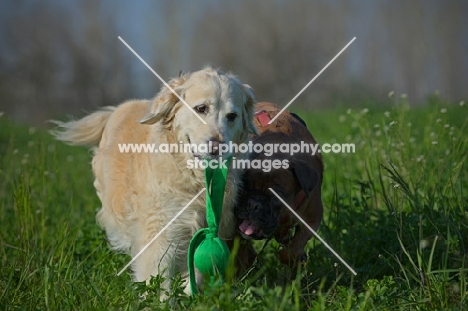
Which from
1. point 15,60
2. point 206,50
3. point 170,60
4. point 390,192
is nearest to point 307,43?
point 206,50

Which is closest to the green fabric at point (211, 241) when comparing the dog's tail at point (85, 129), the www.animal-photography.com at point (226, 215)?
the www.animal-photography.com at point (226, 215)

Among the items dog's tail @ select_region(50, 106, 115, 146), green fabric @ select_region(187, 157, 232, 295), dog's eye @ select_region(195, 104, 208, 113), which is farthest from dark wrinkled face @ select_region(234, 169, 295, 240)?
dog's tail @ select_region(50, 106, 115, 146)

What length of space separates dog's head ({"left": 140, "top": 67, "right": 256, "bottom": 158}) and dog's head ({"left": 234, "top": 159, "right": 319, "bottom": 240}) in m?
0.42

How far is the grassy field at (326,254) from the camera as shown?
3.62 m

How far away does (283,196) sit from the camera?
4.74m

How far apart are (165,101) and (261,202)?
40.2 inches

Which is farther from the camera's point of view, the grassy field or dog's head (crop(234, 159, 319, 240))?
dog's head (crop(234, 159, 319, 240))

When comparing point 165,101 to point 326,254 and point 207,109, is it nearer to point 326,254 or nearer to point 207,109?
point 207,109

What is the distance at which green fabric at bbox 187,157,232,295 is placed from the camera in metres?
4.04

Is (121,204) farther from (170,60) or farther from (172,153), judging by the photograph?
(170,60)

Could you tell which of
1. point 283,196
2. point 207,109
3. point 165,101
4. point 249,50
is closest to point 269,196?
point 283,196

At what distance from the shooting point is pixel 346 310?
352 cm

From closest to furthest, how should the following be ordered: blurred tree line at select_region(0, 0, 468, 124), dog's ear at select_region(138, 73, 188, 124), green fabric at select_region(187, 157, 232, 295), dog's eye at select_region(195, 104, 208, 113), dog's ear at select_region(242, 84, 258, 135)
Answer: green fabric at select_region(187, 157, 232, 295), dog's eye at select_region(195, 104, 208, 113), dog's ear at select_region(138, 73, 188, 124), dog's ear at select_region(242, 84, 258, 135), blurred tree line at select_region(0, 0, 468, 124)

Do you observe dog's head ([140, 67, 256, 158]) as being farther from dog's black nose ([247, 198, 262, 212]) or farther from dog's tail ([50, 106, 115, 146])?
dog's tail ([50, 106, 115, 146])
